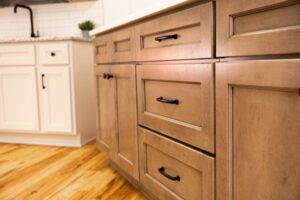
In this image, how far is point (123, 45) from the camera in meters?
1.61

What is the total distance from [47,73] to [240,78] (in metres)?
2.04

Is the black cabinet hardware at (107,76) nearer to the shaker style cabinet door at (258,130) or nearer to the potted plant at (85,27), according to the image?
the shaker style cabinet door at (258,130)

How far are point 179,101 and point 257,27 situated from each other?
44 centimetres

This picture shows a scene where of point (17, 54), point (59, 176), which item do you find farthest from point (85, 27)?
point (59, 176)

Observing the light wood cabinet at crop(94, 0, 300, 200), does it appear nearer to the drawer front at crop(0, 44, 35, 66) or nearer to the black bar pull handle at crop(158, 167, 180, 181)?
the black bar pull handle at crop(158, 167, 180, 181)

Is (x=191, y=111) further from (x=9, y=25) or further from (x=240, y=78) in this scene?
(x=9, y=25)

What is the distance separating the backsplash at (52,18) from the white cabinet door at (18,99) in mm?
651

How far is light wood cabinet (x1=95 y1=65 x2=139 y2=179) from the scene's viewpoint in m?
1.52

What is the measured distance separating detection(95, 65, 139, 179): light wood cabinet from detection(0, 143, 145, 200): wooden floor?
15 centimetres

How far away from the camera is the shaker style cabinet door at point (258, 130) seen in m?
0.71

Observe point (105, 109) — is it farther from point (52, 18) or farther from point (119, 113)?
point (52, 18)

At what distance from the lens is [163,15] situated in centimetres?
117

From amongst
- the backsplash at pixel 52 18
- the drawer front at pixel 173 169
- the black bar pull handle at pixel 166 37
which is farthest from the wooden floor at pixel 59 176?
the backsplash at pixel 52 18

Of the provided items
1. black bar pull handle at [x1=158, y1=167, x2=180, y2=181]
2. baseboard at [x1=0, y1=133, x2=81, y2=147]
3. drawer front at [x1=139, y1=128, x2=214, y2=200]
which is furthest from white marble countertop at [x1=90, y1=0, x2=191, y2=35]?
baseboard at [x1=0, y1=133, x2=81, y2=147]
